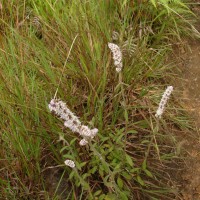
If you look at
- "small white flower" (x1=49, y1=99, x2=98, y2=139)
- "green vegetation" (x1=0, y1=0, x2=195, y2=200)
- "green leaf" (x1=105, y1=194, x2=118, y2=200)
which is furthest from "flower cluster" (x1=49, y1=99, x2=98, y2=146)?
"green leaf" (x1=105, y1=194, x2=118, y2=200)

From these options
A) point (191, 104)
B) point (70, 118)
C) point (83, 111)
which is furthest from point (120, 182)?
point (191, 104)

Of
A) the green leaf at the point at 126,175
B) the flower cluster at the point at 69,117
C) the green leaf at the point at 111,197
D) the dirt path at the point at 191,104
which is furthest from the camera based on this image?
the dirt path at the point at 191,104

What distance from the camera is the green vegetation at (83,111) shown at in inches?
85.7

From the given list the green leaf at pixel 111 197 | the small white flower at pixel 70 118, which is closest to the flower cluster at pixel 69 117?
the small white flower at pixel 70 118

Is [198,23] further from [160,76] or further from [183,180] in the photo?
[183,180]

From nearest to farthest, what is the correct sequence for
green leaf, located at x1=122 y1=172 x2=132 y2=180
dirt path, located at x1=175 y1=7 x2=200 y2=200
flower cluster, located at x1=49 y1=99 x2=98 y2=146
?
flower cluster, located at x1=49 y1=99 x2=98 y2=146
green leaf, located at x1=122 y1=172 x2=132 y2=180
dirt path, located at x1=175 y1=7 x2=200 y2=200

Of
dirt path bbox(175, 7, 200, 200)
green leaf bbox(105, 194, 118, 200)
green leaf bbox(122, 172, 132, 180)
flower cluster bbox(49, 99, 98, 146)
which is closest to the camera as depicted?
flower cluster bbox(49, 99, 98, 146)

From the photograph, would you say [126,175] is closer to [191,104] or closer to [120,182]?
[120,182]

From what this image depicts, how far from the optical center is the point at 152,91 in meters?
2.73

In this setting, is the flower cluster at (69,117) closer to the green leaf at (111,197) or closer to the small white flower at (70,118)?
the small white flower at (70,118)

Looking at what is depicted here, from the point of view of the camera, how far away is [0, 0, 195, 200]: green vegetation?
85.7 inches

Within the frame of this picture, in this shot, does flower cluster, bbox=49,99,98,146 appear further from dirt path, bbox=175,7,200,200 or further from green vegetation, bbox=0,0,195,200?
dirt path, bbox=175,7,200,200

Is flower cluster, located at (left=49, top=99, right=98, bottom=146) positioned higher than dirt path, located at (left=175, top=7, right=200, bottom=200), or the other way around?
flower cluster, located at (left=49, top=99, right=98, bottom=146)

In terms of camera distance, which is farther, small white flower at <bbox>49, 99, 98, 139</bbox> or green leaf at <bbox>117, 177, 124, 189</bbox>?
green leaf at <bbox>117, 177, 124, 189</bbox>
